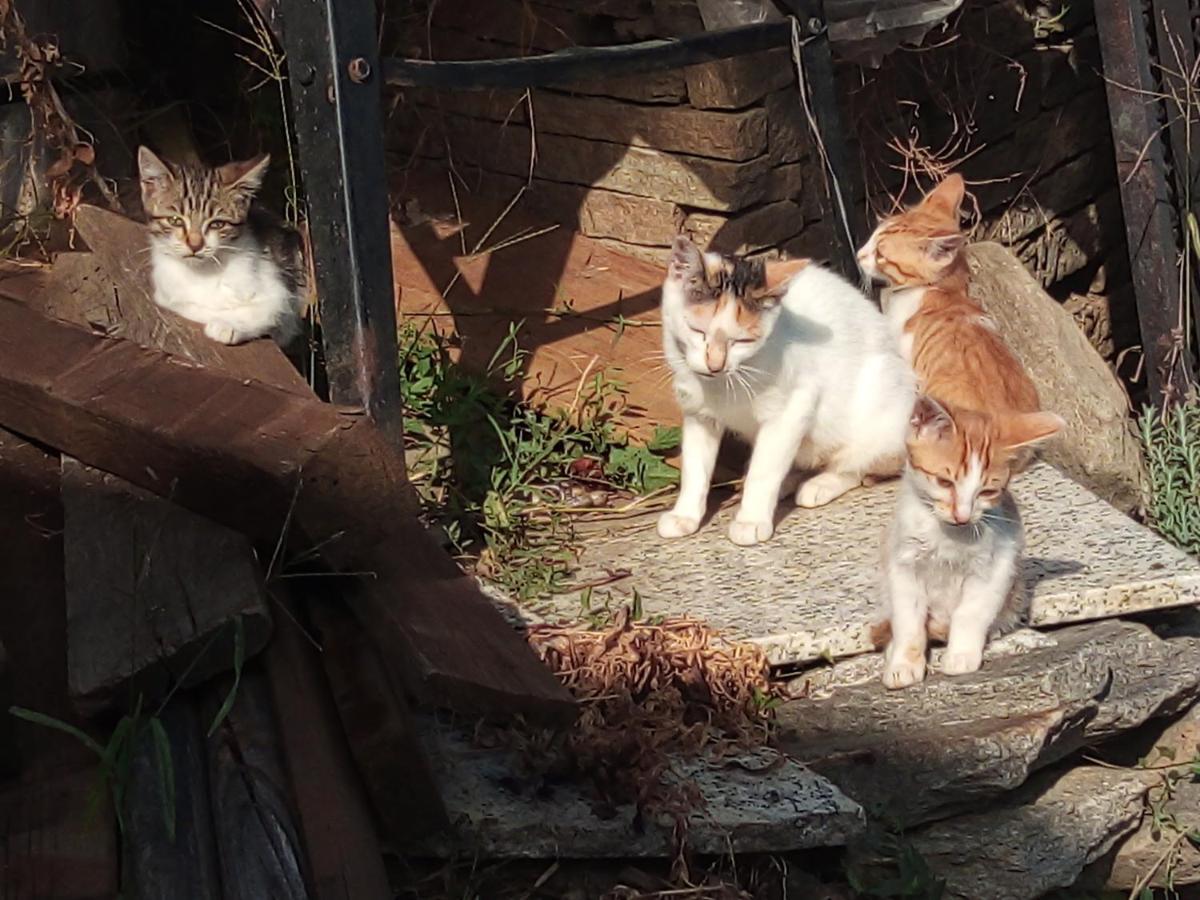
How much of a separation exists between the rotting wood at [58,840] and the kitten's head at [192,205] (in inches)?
83.6

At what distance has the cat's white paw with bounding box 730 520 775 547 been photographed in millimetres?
4375

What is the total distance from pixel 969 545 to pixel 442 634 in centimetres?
140

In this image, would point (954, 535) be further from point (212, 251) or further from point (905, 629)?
point (212, 251)

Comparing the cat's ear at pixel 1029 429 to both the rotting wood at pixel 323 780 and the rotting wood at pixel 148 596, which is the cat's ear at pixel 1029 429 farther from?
the rotting wood at pixel 148 596

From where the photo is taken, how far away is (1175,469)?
5.34 metres

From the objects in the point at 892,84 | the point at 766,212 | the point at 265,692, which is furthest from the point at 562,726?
the point at 892,84

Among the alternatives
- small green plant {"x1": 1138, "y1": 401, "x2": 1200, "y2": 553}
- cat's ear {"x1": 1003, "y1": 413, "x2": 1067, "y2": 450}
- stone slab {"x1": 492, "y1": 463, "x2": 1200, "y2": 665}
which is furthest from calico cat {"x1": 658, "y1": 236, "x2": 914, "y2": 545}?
small green plant {"x1": 1138, "y1": 401, "x2": 1200, "y2": 553}

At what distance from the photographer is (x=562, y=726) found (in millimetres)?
3104

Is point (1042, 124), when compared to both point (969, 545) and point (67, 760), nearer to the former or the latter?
point (969, 545)

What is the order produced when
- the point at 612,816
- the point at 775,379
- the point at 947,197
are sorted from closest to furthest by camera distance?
the point at 612,816 < the point at 775,379 < the point at 947,197

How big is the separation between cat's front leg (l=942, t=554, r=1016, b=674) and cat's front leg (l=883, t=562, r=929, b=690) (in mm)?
89

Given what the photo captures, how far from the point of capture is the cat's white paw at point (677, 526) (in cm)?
445

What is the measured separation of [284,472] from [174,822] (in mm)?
616

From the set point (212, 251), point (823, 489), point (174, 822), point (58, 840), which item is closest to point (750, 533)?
point (823, 489)
